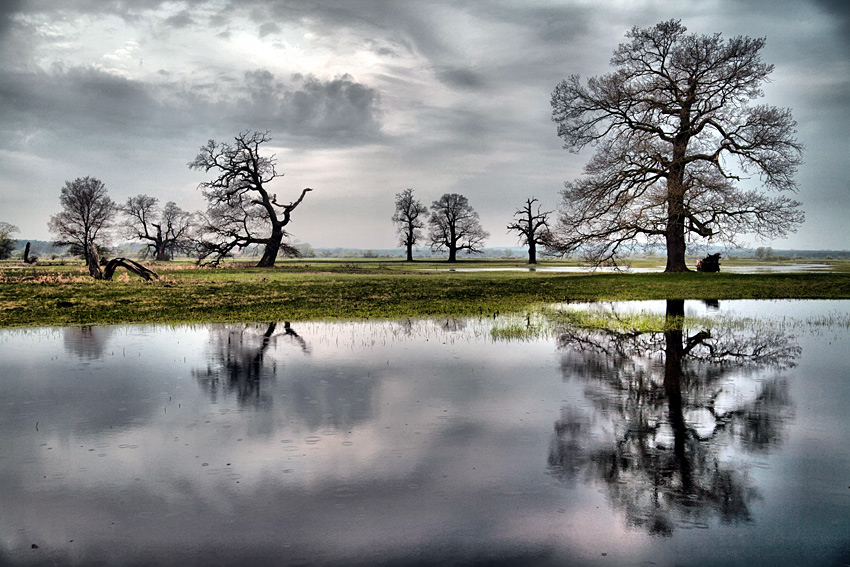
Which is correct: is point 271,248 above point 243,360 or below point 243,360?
above

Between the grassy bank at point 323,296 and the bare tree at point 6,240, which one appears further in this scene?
the bare tree at point 6,240

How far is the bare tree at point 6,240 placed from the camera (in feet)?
363

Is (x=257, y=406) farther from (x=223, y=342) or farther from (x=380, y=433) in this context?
(x=223, y=342)

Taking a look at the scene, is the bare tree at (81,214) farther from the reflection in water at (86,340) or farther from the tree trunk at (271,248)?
the reflection in water at (86,340)

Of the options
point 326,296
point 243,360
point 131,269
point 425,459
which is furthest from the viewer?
point 131,269

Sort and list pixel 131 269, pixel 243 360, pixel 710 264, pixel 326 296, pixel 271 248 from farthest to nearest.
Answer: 1. pixel 271 248
2. pixel 710 264
3. pixel 131 269
4. pixel 326 296
5. pixel 243 360

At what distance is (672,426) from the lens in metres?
8.12

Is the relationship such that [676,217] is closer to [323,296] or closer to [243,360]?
[323,296]

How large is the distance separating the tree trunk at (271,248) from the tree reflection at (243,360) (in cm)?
4863

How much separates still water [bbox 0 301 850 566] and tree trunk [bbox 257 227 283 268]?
53.4 metres

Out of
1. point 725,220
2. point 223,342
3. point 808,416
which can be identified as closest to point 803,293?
point 725,220

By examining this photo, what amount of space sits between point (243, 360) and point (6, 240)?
402 ft

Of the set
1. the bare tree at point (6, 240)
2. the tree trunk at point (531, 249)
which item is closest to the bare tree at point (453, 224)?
the tree trunk at point (531, 249)

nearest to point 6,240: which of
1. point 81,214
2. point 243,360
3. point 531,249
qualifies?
point 81,214
